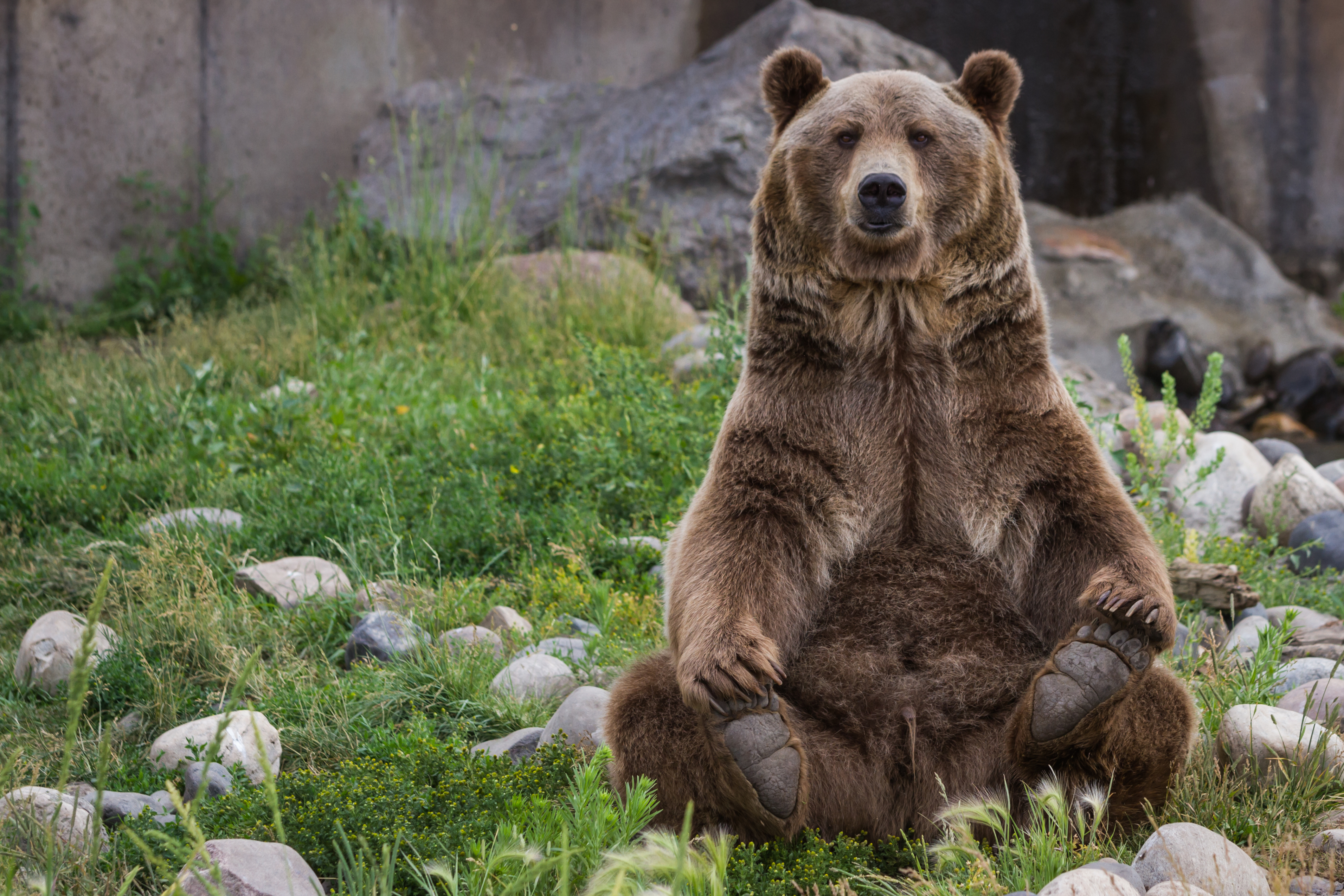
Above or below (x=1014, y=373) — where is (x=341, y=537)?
below

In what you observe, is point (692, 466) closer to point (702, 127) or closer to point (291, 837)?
point (291, 837)

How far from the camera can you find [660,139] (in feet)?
28.0

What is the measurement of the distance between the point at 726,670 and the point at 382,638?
1691 millimetres

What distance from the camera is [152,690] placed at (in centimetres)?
333

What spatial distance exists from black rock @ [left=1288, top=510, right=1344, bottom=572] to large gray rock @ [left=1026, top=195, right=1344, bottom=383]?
558cm

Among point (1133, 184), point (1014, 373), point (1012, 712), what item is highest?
point (1014, 373)

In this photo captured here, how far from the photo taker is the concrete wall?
8281 millimetres

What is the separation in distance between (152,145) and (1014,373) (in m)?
8.31

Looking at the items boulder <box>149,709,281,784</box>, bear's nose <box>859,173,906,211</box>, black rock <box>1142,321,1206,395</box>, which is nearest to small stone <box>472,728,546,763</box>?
boulder <box>149,709,281,784</box>

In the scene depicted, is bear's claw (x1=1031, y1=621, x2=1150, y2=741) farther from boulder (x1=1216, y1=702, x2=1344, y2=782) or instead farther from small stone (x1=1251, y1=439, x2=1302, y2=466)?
small stone (x1=1251, y1=439, x2=1302, y2=466)

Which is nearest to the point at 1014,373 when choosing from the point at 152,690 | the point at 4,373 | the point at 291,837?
the point at 291,837

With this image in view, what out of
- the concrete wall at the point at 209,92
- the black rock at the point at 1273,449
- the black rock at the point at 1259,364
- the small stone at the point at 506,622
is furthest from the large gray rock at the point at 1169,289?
the small stone at the point at 506,622

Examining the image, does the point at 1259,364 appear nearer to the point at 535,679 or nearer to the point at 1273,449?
the point at 1273,449

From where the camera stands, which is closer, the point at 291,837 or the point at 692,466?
the point at 291,837
